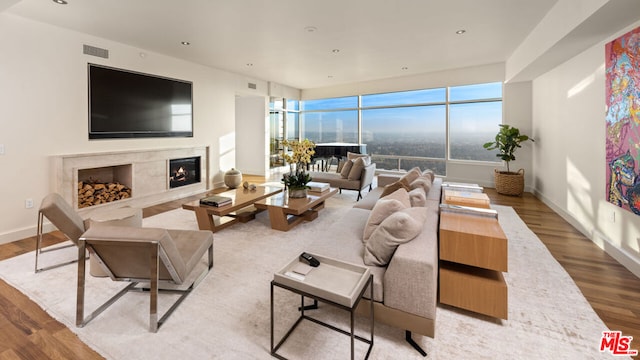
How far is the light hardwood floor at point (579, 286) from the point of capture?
5.75 ft

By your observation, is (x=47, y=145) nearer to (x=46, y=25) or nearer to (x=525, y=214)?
(x=46, y=25)

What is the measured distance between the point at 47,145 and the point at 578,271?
22.1 feet

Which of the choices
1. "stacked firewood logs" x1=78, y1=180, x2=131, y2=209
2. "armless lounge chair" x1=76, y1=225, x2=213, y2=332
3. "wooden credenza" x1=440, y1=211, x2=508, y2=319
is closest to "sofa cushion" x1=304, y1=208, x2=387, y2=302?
"wooden credenza" x1=440, y1=211, x2=508, y2=319

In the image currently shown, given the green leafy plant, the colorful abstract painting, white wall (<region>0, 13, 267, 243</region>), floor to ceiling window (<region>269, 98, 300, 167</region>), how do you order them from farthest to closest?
1. floor to ceiling window (<region>269, 98, 300, 167</region>)
2. the green leafy plant
3. white wall (<region>0, 13, 267, 243</region>)
4. the colorful abstract painting

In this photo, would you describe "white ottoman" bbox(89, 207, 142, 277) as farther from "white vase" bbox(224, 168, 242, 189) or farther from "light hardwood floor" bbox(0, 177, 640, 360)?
"white vase" bbox(224, 168, 242, 189)

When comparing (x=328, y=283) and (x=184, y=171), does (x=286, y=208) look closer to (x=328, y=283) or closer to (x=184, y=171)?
(x=328, y=283)

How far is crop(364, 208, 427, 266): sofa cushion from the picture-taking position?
1.86 m

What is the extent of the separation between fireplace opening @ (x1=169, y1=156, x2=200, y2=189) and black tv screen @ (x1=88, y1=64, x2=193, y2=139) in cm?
56

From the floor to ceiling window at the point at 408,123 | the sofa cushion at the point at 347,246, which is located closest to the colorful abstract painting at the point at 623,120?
the sofa cushion at the point at 347,246

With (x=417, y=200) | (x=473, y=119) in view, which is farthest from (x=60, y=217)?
(x=473, y=119)

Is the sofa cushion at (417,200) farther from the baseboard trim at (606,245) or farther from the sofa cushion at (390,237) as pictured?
the baseboard trim at (606,245)

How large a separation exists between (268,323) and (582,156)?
458 cm

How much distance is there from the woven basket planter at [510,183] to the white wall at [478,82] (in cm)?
76

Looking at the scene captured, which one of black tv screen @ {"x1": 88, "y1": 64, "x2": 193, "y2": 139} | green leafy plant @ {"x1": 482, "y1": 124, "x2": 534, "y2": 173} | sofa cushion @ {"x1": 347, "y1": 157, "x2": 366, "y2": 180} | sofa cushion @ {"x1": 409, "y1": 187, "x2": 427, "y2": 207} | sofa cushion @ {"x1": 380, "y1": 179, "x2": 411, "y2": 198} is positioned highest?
black tv screen @ {"x1": 88, "y1": 64, "x2": 193, "y2": 139}
